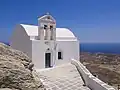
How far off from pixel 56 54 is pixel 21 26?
16.3 ft

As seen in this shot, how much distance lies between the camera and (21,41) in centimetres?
2103

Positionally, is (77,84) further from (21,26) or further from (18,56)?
(21,26)

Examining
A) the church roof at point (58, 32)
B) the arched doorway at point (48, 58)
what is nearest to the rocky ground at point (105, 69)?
the church roof at point (58, 32)

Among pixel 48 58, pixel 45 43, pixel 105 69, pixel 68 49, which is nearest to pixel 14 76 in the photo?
pixel 45 43

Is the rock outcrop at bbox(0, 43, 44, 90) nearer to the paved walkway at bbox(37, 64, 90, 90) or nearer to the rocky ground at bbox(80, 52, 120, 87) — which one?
the paved walkway at bbox(37, 64, 90, 90)

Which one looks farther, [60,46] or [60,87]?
[60,46]

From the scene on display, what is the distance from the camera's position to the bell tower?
20.5 metres

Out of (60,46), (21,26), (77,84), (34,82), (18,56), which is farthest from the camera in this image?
(60,46)

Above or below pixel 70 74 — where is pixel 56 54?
above

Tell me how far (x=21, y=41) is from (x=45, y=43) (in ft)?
8.83

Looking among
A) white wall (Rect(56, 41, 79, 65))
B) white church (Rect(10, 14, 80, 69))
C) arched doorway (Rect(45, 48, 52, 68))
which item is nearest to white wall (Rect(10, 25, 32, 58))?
white church (Rect(10, 14, 80, 69))

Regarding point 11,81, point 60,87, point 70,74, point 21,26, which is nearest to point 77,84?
point 60,87

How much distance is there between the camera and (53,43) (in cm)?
2145

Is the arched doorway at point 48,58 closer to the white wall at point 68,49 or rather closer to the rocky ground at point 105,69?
the white wall at point 68,49
